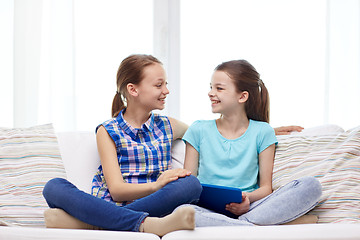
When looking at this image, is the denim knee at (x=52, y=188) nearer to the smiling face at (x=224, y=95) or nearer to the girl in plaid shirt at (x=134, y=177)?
the girl in plaid shirt at (x=134, y=177)

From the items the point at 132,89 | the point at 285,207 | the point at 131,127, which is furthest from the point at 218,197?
the point at 132,89

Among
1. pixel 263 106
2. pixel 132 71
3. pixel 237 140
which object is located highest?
pixel 132 71

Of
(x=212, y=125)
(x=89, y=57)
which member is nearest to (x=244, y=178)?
(x=212, y=125)

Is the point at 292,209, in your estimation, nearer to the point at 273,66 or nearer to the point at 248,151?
the point at 248,151

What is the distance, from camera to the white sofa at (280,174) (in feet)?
4.28

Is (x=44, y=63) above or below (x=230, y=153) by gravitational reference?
above

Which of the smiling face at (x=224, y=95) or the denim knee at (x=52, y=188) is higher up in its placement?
the smiling face at (x=224, y=95)

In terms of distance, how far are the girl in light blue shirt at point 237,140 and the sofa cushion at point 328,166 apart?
0.23 feet

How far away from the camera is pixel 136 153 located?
1.92 m

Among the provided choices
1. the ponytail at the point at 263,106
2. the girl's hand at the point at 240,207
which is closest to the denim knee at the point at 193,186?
the girl's hand at the point at 240,207

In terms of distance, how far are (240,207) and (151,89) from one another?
2.15ft

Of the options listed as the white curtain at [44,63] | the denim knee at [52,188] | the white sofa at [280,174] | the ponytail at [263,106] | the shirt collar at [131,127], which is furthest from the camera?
the white curtain at [44,63]

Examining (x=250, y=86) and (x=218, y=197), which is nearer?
(x=218, y=197)

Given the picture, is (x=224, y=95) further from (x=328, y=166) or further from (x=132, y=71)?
(x=328, y=166)
